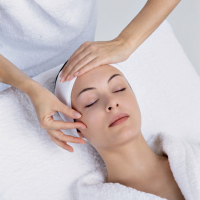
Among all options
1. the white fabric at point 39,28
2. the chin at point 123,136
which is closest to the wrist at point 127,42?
the white fabric at point 39,28

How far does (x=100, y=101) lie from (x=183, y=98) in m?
0.67

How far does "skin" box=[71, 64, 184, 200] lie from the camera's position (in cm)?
110

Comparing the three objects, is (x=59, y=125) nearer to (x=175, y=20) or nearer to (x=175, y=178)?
(x=175, y=178)

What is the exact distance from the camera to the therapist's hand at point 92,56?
1.14 m

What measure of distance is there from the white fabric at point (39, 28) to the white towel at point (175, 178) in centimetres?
63

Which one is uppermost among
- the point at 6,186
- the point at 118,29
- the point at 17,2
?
the point at 118,29

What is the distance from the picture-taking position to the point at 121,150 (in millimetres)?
1164

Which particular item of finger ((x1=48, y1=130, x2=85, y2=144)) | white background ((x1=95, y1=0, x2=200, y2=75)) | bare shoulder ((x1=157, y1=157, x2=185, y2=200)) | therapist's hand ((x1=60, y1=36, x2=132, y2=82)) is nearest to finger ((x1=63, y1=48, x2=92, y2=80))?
therapist's hand ((x1=60, y1=36, x2=132, y2=82))

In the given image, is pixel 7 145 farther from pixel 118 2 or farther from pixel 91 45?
pixel 118 2

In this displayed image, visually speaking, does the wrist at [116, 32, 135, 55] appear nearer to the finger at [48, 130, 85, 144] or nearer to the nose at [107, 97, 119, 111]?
the nose at [107, 97, 119, 111]

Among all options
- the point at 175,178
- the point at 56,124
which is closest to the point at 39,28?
the point at 56,124

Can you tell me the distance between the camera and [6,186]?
1.21 meters

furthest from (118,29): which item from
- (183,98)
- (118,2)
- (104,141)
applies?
(104,141)

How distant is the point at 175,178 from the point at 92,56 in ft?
2.07
